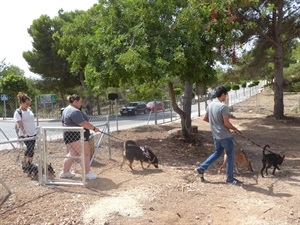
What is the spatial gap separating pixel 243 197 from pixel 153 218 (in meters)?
Result: 1.59

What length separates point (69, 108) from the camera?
6.72 m

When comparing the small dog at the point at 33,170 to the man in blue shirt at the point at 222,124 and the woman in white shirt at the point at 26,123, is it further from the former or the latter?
the man in blue shirt at the point at 222,124

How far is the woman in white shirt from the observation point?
6.89m

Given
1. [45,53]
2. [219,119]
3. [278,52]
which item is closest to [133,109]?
[45,53]

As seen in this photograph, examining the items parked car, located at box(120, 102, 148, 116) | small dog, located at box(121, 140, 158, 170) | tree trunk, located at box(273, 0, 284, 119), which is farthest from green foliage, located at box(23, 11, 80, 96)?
small dog, located at box(121, 140, 158, 170)

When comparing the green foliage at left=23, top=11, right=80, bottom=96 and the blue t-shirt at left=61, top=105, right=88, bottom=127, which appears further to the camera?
the green foliage at left=23, top=11, right=80, bottom=96

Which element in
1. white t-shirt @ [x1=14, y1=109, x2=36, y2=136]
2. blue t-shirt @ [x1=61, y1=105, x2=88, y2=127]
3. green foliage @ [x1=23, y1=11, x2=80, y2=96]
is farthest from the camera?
green foliage @ [x1=23, y1=11, x2=80, y2=96]

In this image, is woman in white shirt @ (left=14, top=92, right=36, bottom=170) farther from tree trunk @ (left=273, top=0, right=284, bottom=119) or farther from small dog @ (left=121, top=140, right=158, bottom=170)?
Result: tree trunk @ (left=273, top=0, right=284, bottom=119)

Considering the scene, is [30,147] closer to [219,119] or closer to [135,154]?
[135,154]

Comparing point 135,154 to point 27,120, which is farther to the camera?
point 135,154

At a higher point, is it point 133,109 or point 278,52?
point 278,52

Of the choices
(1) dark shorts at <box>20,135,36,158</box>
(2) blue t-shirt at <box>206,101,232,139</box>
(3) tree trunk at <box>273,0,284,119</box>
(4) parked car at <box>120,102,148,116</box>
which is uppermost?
(3) tree trunk at <box>273,0,284,119</box>

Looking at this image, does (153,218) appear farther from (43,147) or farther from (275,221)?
(43,147)

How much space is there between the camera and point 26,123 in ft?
23.0
